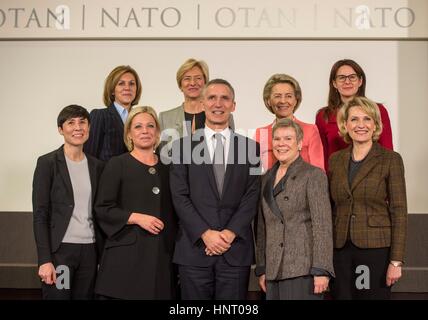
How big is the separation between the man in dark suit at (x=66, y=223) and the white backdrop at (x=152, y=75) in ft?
5.74

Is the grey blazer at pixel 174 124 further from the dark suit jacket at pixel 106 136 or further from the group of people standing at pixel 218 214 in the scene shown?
the group of people standing at pixel 218 214

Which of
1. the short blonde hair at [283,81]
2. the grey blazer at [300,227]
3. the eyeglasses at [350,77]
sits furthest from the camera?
the eyeglasses at [350,77]

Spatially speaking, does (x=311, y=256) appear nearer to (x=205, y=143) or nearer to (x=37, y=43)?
(x=205, y=143)

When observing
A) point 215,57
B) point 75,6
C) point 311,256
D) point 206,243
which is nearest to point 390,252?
point 311,256

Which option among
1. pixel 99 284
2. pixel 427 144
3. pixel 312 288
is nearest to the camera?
pixel 312 288

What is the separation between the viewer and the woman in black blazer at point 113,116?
4.02 metres

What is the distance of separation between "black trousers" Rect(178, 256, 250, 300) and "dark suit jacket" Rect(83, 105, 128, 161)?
3.48 feet

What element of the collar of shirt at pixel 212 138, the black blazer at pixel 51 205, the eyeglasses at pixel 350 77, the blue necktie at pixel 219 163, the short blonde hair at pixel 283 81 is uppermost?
the eyeglasses at pixel 350 77

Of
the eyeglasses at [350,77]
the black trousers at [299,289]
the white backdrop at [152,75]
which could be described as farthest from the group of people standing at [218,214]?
the white backdrop at [152,75]

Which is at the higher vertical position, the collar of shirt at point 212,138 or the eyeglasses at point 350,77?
the eyeglasses at point 350,77

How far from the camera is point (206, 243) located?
10.7 feet

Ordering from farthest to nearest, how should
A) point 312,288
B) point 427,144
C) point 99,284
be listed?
point 427,144 < point 99,284 < point 312,288
